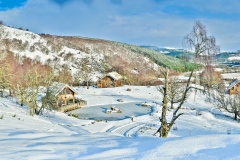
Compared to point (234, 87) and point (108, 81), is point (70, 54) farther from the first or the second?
point (234, 87)

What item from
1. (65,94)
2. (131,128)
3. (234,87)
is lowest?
(131,128)

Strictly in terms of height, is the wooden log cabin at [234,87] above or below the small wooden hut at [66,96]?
above

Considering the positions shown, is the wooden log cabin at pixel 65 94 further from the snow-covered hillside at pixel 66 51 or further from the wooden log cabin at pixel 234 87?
the snow-covered hillside at pixel 66 51

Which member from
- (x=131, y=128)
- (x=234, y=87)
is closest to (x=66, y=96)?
(x=131, y=128)

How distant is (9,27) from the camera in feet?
→ 479

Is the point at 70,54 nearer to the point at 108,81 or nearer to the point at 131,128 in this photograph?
the point at 108,81

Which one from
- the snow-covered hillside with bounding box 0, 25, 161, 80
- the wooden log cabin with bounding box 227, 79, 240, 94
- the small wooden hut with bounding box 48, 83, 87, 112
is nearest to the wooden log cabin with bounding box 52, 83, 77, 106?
the small wooden hut with bounding box 48, 83, 87, 112

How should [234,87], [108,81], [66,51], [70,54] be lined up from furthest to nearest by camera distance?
[66,51]
[70,54]
[108,81]
[234,87]

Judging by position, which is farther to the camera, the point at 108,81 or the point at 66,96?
the point at 108,81

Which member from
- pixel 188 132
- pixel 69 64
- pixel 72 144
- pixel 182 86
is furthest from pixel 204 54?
pixel 69 64

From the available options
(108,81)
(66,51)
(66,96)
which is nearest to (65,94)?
(66,96)

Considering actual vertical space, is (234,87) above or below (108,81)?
below

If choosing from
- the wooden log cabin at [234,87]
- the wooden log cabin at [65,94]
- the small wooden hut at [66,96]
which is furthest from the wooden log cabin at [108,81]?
the wooden log cabin at [234,87]

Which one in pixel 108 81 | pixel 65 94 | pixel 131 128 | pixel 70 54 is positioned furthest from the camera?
pixel 70 54
